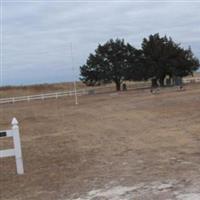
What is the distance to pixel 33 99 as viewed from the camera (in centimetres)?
6688

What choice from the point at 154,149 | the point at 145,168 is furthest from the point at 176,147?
the point at 145,168

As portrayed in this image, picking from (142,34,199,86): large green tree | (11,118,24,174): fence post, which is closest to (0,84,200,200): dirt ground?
(11,118,24,174): fence post

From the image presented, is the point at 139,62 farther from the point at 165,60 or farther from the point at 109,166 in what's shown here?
the point at 109,166

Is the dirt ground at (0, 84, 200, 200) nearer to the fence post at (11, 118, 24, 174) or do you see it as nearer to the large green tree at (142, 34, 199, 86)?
the fence post at (11, 118, 24, 174)

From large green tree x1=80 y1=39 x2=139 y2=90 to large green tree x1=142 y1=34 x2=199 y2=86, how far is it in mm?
2590

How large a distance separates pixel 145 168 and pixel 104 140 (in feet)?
17.8

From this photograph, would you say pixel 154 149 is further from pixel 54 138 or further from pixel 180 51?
pixel 180 51

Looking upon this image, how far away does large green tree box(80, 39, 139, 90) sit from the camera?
74.8m

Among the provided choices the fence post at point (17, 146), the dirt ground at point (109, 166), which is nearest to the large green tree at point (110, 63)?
the dirt ground at point (109, 166)

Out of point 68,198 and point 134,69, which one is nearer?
point 68,198

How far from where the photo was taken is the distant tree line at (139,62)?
72.8m

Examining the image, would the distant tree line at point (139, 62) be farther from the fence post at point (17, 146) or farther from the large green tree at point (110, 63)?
the fence post at point (17, 146)

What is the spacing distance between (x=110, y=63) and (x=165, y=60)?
26.1 feet

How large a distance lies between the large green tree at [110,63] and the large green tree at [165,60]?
2590 mm
